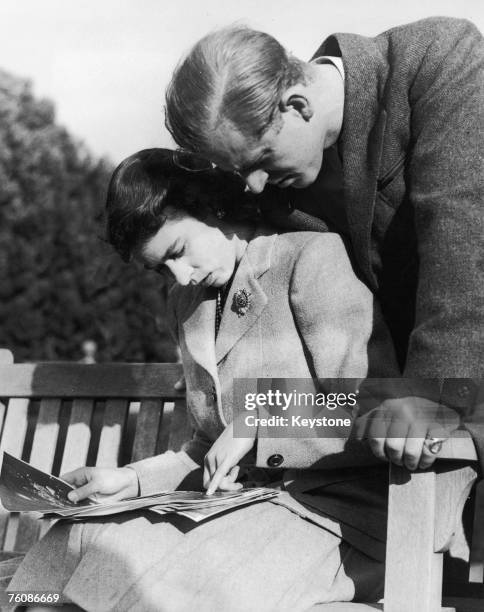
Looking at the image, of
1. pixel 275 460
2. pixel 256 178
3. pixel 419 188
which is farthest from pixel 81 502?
pixel 419 188

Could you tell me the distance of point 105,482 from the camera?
2686 mm

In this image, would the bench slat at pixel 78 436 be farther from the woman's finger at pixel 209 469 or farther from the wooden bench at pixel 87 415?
the woman's finger at pixel 209 469

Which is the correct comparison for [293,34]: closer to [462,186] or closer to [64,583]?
[462,186]

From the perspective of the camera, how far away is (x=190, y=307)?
2850 millimetres

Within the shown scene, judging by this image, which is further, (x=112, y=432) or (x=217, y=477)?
(x=112, y=432)

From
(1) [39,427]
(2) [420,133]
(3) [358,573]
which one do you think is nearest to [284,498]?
(3) [358,573]

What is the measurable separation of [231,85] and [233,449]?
0.86m

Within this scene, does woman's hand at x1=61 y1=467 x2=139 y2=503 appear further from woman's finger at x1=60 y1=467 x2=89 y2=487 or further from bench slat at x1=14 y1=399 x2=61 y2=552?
bench slat at x1=14 y1=399 x2=61 y2=552

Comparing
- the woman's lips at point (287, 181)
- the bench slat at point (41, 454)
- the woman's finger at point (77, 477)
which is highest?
the woman's lips at point (287, 181)

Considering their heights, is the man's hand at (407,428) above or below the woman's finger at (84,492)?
above

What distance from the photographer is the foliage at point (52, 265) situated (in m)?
7.08

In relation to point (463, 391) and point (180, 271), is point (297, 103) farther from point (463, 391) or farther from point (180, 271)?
point (463, 391)

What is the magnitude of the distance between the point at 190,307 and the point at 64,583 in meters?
0.87

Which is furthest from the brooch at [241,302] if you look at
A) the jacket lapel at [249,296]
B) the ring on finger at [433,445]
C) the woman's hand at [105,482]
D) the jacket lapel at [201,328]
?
the ring on finger at [433,445]
